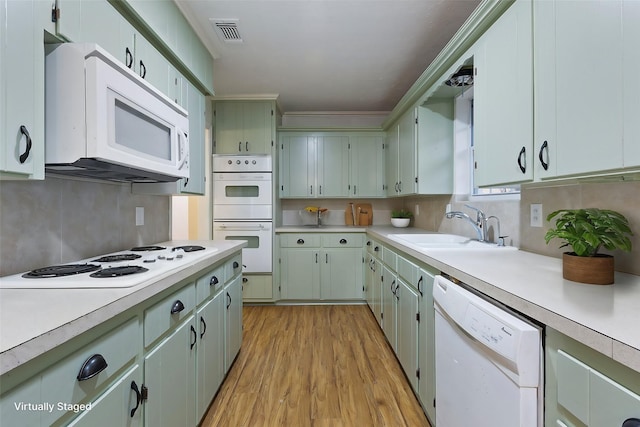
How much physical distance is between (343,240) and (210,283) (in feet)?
6.92

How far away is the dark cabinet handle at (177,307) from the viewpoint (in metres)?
1.24

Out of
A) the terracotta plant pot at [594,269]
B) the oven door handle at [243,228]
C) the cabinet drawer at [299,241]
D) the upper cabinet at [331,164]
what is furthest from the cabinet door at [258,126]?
the terracotta plant pot at [594,269]

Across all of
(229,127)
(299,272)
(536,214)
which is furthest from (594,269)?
(229,127)

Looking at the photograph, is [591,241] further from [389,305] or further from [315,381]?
[315,381]

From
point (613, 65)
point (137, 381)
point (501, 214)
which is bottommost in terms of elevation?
point (137, 381)

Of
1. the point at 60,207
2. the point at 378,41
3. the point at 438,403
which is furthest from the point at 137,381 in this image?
the point at 378,41

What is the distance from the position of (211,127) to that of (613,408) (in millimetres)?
3717

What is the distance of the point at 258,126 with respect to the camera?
11.5 ft

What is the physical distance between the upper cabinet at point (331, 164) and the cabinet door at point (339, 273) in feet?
2.66

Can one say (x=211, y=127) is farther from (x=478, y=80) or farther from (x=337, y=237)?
(x=478, y=80)

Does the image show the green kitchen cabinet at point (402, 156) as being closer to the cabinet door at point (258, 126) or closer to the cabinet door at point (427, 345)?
the cabinet door at point (427, 345)

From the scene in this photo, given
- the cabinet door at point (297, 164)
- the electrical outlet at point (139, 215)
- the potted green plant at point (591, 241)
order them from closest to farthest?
the potted green plant at point (591, 241)
the electrical outlet at point (139, 215)
the cabinet door at point (297, 164)

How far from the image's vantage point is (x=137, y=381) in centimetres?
Answer: 99

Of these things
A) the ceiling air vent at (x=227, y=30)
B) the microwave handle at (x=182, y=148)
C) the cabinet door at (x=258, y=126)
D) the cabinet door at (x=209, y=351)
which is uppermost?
the ceiling air vent at (x=227, y=30)
